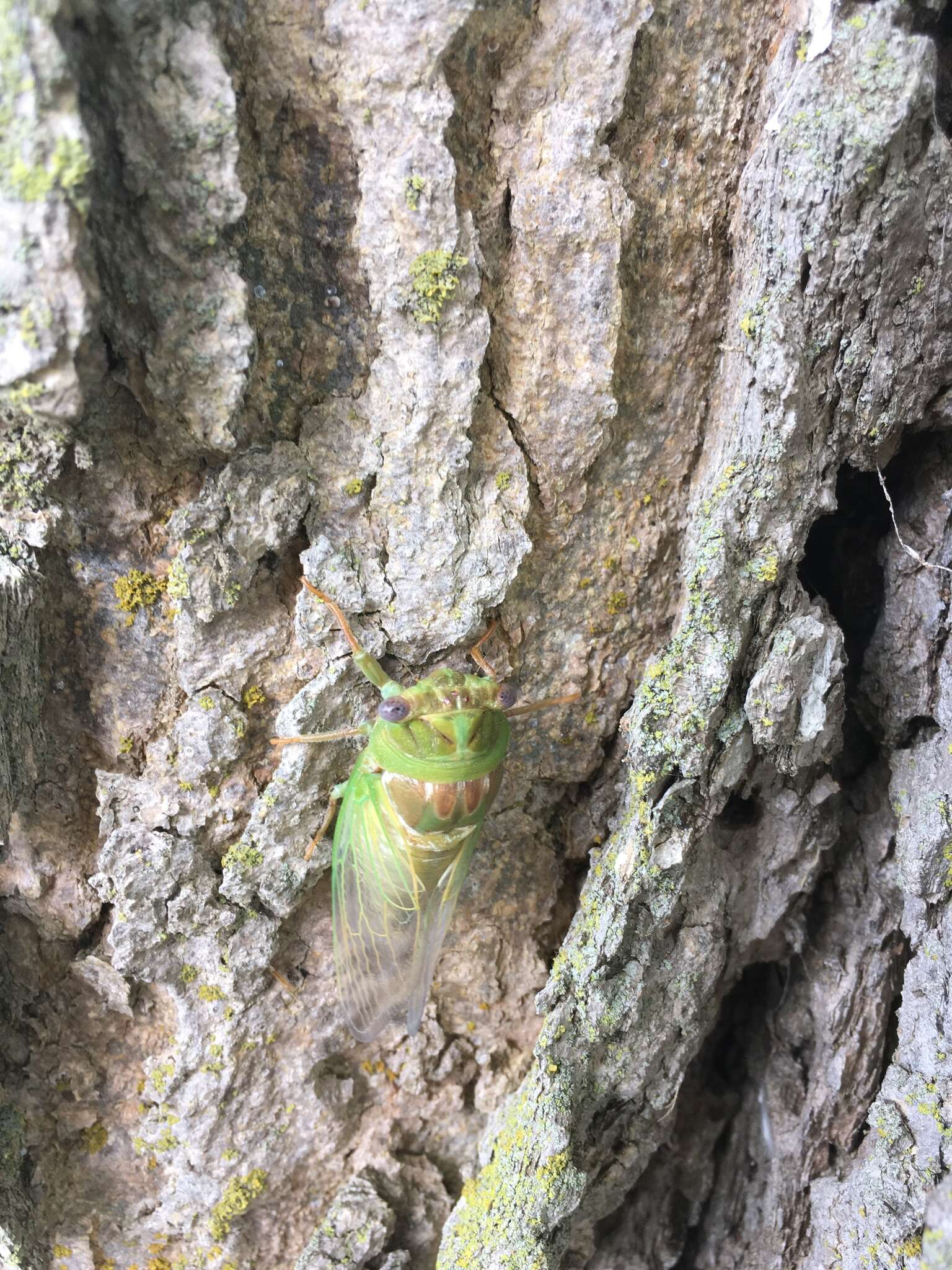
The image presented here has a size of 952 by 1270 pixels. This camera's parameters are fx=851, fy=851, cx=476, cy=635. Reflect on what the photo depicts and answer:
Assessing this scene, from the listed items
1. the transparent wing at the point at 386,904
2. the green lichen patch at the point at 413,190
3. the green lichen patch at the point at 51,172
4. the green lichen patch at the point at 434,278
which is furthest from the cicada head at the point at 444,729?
the green lichen patch at the point at 51,172

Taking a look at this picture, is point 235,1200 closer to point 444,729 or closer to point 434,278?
point 444,729

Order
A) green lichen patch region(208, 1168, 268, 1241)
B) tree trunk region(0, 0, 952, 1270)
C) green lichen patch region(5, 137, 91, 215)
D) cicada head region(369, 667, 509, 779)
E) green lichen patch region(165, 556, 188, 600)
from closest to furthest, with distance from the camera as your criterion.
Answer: green lichen patch region(5, 137, 91, 215) < tree trunk region(0, 0, 952, 1270) < green lichen patch region(165, 556, 188, 600) < cicada head region(369, 667, 509, 779) < green lichen patch region(208, 1168, 268, 1241)

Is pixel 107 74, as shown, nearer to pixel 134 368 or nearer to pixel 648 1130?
pixel 134 368

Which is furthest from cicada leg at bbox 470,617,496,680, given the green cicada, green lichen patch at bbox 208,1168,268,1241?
green lichen patch at bbox 208,1168,268,1241

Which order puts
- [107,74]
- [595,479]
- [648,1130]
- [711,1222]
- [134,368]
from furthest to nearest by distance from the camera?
[711,1222] < [648,1130] < [595,479] < [134,368] < [107,74]

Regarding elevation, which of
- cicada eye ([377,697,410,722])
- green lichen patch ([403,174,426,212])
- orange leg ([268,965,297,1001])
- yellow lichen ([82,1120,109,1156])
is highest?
green lichen patch ([403,174,426,212])

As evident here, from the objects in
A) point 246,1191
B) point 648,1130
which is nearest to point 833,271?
point 648,1130

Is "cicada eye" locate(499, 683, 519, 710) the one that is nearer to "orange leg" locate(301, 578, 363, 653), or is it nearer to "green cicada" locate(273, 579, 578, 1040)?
"green cicada" locate(273, 579, 578, 1040)
